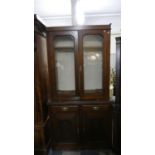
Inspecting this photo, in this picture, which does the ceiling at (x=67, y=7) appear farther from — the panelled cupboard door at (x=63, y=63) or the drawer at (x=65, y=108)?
the drawer at (x=65, y=108)

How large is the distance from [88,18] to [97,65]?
1.48m

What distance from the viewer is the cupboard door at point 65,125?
2.66 meters

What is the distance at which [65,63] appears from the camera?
275 centimetres

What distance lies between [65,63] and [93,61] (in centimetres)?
47

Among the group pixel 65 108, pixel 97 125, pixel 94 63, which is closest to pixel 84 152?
pixel 97 125

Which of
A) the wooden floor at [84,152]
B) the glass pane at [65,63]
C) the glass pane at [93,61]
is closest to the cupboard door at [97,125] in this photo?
the wooden floor at [84,152]

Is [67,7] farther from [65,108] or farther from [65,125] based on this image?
[65,125]

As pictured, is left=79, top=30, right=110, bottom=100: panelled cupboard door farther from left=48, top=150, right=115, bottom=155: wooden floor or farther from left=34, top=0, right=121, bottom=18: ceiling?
left=48, top=150, right=115, bottom=155: wooden floor

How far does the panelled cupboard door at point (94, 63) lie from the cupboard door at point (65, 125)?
1.11 ft
